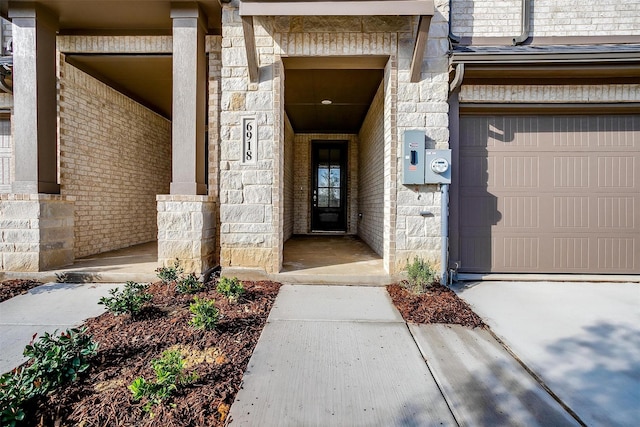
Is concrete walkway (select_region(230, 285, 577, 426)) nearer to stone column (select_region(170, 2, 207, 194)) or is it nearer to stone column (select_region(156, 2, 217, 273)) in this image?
stone column (select_region(156, 2, 217, 273))

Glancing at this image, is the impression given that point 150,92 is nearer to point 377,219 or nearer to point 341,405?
point 377,219

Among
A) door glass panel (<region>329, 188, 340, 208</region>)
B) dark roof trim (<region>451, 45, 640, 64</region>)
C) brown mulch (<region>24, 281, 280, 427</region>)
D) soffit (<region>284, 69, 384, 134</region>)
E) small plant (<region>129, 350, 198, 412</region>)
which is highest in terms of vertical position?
soffit (<region>284, 69, 384, 134</region>)

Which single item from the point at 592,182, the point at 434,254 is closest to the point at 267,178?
the point at 434,254

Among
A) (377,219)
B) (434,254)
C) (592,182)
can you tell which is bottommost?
(434,254)

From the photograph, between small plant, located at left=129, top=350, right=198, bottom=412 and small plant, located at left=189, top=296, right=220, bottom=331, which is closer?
small plant, located at left=129, top=350, right=198, bottom=412

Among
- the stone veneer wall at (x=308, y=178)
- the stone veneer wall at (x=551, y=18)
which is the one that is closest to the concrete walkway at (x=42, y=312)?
the stone veneer wall at (x=551, y=18)

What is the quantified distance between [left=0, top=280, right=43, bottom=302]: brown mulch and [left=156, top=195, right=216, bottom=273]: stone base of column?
151 centimetres

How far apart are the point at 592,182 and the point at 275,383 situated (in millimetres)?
4853

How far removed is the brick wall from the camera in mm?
4746

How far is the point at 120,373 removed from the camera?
1923 mm

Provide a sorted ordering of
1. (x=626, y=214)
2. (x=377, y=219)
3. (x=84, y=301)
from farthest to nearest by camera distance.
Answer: (x=377, y=219)
(x=626, y=214)
(x=84, y=301)

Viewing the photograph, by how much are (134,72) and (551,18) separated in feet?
20.9

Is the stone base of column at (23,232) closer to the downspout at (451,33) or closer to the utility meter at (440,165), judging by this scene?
the utility meter at (440,165)

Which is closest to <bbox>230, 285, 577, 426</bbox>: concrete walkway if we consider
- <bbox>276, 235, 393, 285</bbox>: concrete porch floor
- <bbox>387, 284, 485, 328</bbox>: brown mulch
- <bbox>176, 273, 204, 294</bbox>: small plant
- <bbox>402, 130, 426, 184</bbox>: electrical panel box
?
<bbox>387, 284, 485, 328</bbox>: brown mulch
